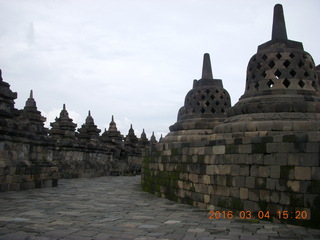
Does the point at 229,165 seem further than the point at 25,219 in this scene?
Yes

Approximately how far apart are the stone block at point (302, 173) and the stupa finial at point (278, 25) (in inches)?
161

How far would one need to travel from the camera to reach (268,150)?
6.95 meters

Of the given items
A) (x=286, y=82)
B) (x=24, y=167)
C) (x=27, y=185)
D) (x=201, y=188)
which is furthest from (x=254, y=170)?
(x=27, y=185)

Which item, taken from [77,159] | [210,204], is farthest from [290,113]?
[77,159]

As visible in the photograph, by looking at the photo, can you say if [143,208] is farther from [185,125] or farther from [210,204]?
[185,125]

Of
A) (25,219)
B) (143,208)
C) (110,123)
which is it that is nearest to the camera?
(25,219)

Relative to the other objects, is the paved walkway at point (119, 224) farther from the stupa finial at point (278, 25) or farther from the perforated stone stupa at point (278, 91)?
the stupa finial at point (278, 25)

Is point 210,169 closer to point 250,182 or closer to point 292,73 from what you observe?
point 250,182

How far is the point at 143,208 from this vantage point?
341 inches

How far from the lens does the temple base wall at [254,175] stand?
6.23 meters

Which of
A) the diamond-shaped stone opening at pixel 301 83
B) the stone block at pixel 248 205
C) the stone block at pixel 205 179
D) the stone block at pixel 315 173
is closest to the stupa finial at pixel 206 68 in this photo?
the diamond-shaped stone opening at pixel 301 83

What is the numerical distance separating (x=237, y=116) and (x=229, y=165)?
153 centimetres

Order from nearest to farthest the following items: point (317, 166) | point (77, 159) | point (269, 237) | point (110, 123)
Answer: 1. point (269, 237)
2. point (317, 166)
3. point (77, 159)
4. point (110, 123)
